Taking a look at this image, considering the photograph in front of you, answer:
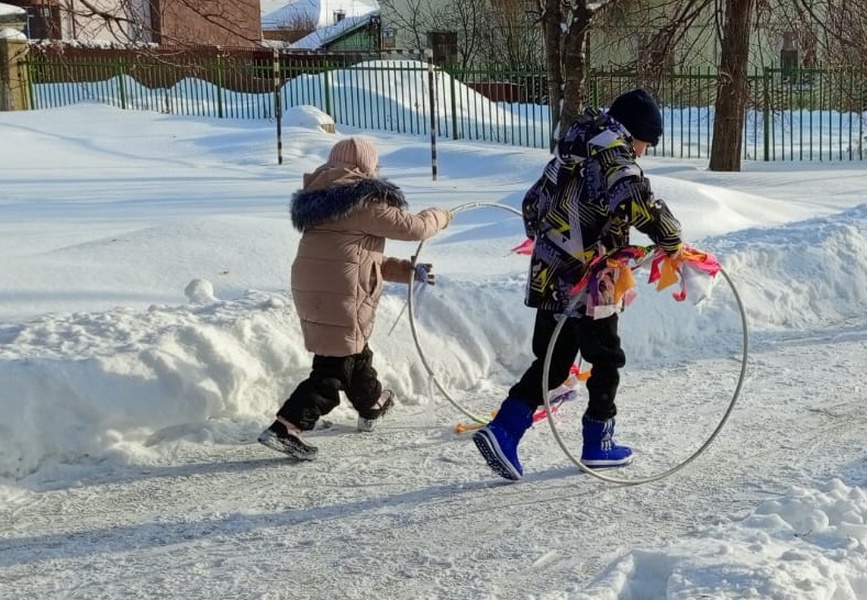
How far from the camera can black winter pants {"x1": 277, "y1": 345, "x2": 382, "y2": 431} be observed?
5.44 m

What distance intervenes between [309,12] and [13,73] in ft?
109

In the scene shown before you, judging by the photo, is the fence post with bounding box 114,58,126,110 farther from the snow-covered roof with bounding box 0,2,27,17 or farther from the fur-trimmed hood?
the fur-trimmed hood

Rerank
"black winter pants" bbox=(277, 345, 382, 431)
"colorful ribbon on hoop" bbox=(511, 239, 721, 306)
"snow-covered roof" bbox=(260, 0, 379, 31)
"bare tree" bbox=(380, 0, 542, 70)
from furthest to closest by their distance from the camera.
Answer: "snow-covered roof" bbox=(260, 0, 379, 31) < "bare tree" bbox=(380, 0, 542, 70) < "black winter pants" bbox=(277, 345, 382, 431) < "colorful ribbon on hoop" bbox=(511, 239, 721, 306)

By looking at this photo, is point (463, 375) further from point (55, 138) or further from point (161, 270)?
point (55, 138)

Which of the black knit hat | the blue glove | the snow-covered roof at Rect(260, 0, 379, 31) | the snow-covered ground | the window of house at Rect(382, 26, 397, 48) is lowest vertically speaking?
the snow-covered ground

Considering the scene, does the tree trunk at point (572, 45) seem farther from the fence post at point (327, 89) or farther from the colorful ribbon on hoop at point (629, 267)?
the colorful ribbon on hoop at point (629, 267)

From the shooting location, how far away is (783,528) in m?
4.25

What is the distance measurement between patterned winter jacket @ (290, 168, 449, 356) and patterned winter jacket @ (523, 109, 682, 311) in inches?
26.3

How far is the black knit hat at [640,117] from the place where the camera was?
191 inches

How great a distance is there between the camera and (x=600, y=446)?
17.0ft

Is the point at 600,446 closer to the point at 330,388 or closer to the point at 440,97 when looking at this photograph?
the point at 330,388

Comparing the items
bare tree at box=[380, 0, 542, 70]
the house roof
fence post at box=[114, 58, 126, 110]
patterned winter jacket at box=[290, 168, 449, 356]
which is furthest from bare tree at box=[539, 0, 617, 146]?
the house roof

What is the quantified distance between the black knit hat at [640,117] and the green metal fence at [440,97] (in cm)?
1437

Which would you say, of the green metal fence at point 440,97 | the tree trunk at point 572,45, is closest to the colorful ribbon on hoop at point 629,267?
the tree trunk at point 572,45
